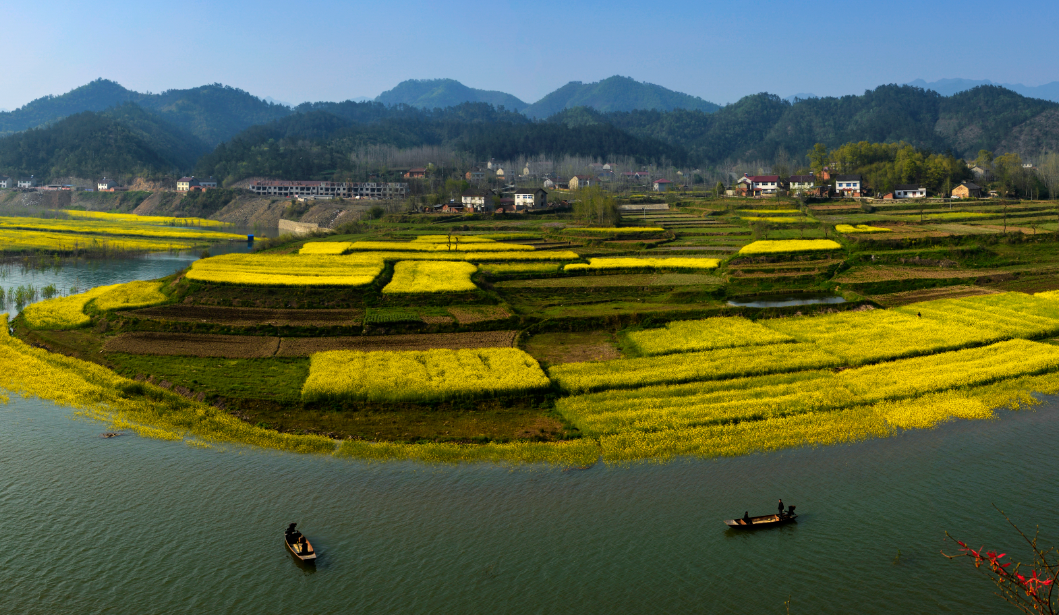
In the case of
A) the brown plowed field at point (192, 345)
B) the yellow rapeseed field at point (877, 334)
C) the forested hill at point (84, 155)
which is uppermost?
the forested hill at point (84, 155)

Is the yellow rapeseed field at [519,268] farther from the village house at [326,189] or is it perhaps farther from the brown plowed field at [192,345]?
the village house at [326,189]

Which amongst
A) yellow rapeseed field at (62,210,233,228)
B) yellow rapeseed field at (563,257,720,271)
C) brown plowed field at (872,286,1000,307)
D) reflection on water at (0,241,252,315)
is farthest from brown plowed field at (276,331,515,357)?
yellow rapeseed field at (62,210,233,228)

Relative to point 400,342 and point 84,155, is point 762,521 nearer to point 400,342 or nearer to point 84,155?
point 400,342

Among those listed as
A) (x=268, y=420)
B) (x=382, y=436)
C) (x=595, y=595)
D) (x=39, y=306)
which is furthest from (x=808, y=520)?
(x=39, y=306)

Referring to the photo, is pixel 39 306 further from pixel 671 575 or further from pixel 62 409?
pixel 671 575

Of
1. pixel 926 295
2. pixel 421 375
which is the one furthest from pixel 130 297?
pixel 926 295

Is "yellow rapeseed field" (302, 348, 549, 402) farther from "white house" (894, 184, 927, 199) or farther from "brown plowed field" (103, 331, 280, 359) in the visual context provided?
"white house" (894, 184, 927, 199)

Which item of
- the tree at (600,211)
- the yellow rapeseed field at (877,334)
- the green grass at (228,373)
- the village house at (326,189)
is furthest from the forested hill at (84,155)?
the yellow rapeseed field at (877,334)
